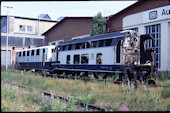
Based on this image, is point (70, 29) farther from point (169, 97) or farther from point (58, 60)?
point (169, 97)

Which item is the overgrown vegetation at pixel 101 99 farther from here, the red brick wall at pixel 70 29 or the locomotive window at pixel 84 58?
the red brick wall at pixel 70 29

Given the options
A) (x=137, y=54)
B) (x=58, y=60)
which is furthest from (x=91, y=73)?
(x=58, y=60)

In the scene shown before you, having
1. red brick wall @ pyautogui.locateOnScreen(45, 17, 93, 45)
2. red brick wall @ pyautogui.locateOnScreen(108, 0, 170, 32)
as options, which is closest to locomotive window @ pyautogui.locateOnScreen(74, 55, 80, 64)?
red brick wall @ pyautogui.locateOnScreen(108, 0, 170, 32)

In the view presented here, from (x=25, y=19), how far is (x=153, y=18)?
133 feet

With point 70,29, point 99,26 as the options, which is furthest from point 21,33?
point 99,26

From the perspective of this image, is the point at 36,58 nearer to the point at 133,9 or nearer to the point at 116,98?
the point at 133,9

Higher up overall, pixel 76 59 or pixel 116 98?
pixel 76 59

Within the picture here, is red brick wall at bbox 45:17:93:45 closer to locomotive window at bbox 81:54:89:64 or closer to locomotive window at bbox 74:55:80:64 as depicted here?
locomotive window at bbox 74:55:80:64

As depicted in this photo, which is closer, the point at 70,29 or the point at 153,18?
the point at 153,18

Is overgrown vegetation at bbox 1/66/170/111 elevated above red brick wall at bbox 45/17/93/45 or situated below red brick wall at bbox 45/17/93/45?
below

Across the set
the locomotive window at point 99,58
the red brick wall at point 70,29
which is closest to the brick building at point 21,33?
the red brick wall at point 70,29

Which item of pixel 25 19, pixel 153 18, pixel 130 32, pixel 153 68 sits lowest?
pixel 153 68

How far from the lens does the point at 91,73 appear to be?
17.4 meters

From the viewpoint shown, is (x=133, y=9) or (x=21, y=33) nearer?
(x=133, y=9)
